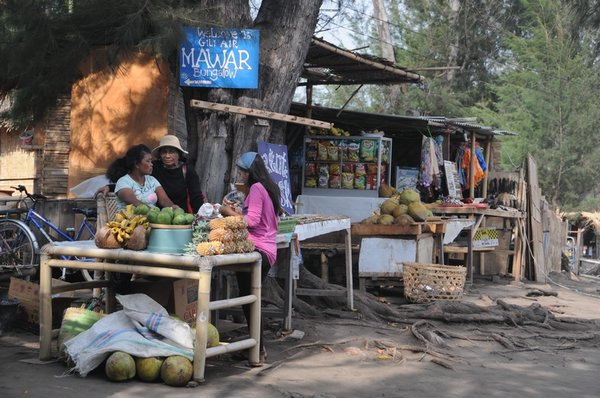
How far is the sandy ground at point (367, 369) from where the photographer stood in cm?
472

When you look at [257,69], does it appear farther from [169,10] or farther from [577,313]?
[577,313]

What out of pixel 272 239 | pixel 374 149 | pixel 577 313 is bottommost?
pixel 577 313

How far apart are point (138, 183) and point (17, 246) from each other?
9.03 feet

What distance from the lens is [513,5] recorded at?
30266mm

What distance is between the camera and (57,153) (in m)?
10.2

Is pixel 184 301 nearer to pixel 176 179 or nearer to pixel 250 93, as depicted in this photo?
pixel 176 179

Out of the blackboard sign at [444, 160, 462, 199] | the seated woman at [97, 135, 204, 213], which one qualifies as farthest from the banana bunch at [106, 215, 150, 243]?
the blackboard sign at [444, 160, 462, 199]

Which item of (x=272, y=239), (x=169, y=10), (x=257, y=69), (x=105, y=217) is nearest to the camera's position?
(x=272, y=239)

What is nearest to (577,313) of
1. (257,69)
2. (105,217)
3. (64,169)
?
(257,69)

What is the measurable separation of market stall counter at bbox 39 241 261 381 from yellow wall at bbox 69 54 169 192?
4517 millimetres

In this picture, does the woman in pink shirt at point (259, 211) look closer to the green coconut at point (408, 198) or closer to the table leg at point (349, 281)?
the table leg at point (349, 281)

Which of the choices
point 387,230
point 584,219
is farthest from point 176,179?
point 584,219

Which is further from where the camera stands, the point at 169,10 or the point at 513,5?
the point at 513,5

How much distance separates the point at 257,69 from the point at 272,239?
254 centimetres
